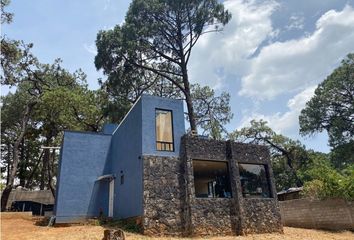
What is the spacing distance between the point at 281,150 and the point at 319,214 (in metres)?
14.8

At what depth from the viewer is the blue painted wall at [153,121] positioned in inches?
563

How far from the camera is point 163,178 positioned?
45.6 ft

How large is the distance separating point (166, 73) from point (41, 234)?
16.0 meters

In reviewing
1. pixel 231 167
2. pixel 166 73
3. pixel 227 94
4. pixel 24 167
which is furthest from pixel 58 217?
pixel 24 167

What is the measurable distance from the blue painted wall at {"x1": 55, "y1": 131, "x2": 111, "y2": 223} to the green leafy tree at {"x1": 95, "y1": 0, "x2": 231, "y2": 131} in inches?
300

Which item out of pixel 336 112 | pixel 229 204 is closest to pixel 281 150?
pixel 336 112

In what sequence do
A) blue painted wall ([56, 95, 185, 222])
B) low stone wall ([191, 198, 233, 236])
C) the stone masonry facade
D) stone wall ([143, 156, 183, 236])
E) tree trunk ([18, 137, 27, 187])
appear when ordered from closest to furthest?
1. stone wall ([143, 156, 183, 236])
2. the stone masonry facade
3. low stone wall ([191, 198, 233, 236])
4. blue painted wall ([56, 95, 185, 222])
5. tree trunk ([18, 137, 27, 187])

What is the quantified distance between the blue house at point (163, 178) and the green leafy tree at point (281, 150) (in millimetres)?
13893

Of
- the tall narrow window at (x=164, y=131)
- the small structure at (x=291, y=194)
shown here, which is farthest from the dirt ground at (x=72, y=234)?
the small structure at (x=291, y=194)

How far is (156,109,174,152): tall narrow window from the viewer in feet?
48.3

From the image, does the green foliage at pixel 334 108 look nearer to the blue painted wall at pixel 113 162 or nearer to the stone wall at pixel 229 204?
the stone wall at pixel 229 204

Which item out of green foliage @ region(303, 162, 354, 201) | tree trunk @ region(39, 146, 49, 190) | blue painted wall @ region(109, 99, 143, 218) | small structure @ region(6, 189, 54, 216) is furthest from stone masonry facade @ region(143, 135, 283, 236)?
tree trunk @ region(39, 146, 49, 190)

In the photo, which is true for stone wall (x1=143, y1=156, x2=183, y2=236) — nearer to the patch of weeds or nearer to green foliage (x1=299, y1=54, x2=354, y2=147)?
the patch of weeds

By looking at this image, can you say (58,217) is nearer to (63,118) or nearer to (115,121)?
(115,121)
